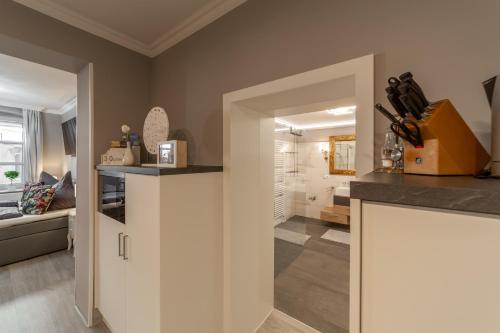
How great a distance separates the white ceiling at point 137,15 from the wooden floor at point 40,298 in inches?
95.8

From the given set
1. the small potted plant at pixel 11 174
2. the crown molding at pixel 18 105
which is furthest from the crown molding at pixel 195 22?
the small potted plant at pixel 11 174

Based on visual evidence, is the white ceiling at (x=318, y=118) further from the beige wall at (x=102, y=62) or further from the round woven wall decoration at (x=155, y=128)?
the beige wall at (x=102, y=62)

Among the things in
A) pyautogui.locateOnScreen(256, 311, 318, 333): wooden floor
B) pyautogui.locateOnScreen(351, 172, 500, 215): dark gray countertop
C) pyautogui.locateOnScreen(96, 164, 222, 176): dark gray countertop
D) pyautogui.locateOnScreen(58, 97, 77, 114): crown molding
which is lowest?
pyautogui.locateOnScreen(256, 311, 318, 333): wooden floor

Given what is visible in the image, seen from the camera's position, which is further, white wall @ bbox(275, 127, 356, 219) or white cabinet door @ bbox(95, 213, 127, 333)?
white wall @ bbox(275, 127, 356, 219)

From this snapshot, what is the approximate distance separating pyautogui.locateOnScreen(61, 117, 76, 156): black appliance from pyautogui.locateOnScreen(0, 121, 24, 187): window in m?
0.77

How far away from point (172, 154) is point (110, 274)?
107 centimetres

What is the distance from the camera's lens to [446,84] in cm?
77

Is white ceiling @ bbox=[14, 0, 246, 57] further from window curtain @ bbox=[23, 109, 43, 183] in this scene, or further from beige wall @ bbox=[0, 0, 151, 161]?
window curtain @ bbox=[23, 109, 43, 183]

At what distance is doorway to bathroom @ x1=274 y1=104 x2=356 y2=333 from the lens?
2049 mm

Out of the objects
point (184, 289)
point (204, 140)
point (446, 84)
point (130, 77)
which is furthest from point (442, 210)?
point (130, 77)

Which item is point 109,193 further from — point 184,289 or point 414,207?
point 414,207

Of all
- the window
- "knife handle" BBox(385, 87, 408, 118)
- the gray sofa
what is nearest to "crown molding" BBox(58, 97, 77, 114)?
the window

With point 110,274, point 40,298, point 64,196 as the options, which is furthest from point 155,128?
point 64,196


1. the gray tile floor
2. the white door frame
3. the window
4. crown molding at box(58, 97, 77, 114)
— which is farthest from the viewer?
the window
